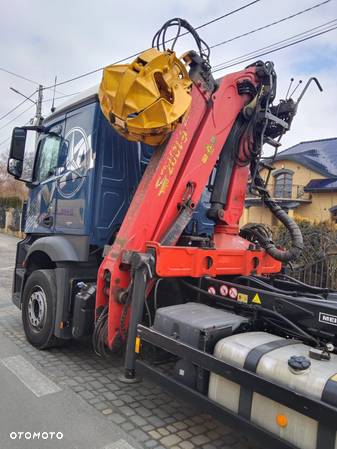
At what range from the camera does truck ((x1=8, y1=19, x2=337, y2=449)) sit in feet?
8.20

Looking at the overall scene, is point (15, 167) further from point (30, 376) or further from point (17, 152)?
point (30, 376)

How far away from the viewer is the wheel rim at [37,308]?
4.66m

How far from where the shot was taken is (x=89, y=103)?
4.55m

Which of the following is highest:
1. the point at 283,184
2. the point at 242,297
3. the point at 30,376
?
the point at 283,184

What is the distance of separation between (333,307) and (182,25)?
9.67 ft

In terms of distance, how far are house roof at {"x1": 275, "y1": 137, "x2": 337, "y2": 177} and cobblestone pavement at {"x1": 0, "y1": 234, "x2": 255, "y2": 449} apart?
27.4 metres

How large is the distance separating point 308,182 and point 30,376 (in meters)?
28.7

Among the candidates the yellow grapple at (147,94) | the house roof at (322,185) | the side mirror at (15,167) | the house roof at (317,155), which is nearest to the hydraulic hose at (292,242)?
the yellow grapple at (147,94)

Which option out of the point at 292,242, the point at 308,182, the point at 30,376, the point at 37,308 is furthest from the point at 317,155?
the point at 30,376

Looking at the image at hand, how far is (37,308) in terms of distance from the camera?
193 inches

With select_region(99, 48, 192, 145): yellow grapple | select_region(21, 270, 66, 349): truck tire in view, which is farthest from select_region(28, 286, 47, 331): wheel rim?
select_region(99, 48, 192, 145): yellow grapple

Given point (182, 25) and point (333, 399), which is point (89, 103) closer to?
point (182, 25)

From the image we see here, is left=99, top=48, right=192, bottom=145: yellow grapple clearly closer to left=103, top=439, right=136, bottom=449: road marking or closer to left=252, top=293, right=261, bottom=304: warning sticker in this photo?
left=252, top=293, right=261, bottom=304: warning sticker

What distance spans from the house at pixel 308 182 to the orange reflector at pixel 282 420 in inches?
925
